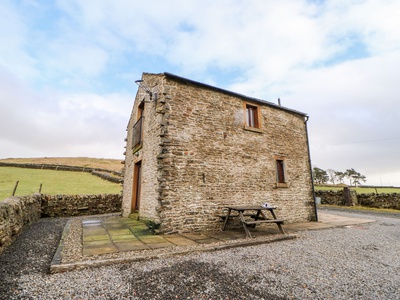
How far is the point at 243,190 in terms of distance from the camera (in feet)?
24.4

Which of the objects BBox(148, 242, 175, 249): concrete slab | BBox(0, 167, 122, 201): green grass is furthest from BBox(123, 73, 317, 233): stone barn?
BBox(0, 167, 122, 201): green grass

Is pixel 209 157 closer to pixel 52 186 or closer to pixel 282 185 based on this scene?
pixel 282 185

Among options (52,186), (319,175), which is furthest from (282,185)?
(319,175)

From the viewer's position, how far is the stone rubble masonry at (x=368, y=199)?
15121 millimetres

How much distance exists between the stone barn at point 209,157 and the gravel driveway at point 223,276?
7.34ft

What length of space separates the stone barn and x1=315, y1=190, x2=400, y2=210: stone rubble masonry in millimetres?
10877

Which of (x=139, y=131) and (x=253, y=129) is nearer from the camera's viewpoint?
(x=253, y=129)

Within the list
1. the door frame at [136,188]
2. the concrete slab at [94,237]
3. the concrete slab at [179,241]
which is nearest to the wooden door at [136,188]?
the door frame at [136,188]

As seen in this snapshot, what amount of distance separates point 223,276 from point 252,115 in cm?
684

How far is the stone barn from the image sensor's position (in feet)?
20.8

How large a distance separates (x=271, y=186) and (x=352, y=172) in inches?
2924

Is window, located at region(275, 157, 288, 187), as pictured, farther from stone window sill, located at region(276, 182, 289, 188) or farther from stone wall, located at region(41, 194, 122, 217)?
stone wall, located at region(41, 194, 122, 217)

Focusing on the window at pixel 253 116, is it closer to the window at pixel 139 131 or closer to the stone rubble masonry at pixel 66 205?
the window at pixel 139 131

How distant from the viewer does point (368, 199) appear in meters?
16.7
